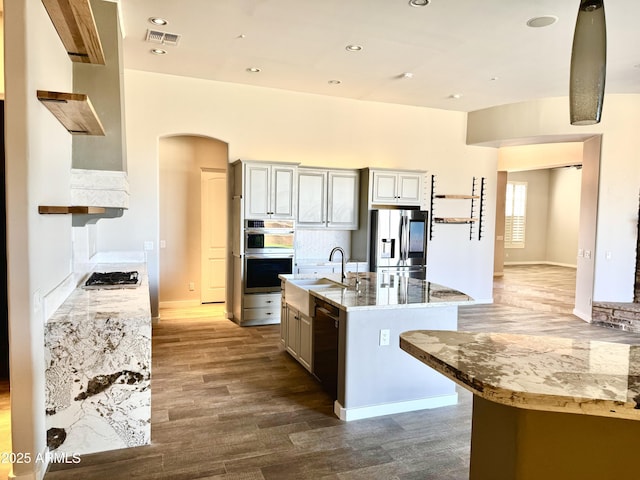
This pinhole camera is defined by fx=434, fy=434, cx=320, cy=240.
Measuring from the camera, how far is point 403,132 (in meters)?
7.48

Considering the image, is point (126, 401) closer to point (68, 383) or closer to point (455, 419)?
point (68, 383)

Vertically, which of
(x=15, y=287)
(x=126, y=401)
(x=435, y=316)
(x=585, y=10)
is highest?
(x=585, y=10)

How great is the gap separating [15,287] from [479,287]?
24.6 ft

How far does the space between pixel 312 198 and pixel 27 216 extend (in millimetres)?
4565

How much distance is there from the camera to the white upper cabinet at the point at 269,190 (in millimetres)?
5996

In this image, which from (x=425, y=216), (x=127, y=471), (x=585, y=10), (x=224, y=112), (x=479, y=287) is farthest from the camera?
(x=479, y=287)

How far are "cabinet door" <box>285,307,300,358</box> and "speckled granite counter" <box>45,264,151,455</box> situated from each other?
5.81 feet

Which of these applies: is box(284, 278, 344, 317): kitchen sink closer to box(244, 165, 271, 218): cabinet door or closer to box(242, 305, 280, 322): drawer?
box(242, 305, 280, 322): drawer

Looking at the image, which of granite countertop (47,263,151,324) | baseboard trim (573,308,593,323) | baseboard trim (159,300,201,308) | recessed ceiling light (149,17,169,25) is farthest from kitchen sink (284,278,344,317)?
baseboard trim (573,308,593,323)

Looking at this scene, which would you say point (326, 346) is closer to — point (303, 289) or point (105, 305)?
point (303, 289)

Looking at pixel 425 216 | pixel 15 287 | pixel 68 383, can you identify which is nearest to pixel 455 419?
pixel 68 383

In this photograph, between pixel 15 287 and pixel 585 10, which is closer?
pixel 585 10

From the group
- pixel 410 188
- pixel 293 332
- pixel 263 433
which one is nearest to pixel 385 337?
pixel 263 433

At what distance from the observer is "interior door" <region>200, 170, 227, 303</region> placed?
7.37 metres
